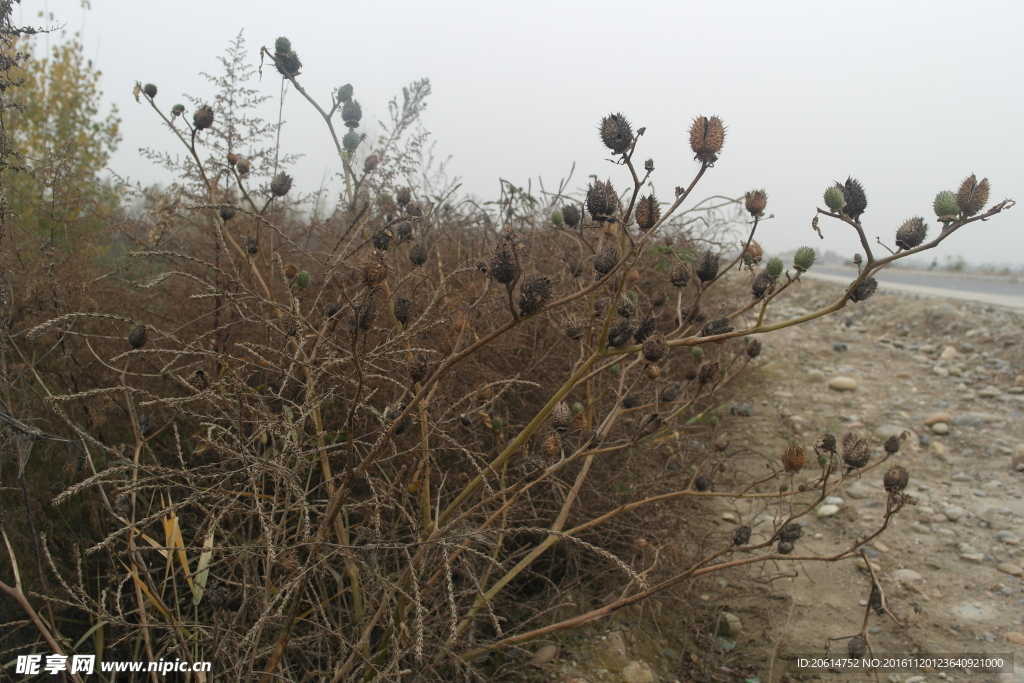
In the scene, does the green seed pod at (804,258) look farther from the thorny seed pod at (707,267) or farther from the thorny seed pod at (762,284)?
the thorny seed pod at (707,267)

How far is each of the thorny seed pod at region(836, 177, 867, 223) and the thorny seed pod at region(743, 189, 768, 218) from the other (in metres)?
0.37

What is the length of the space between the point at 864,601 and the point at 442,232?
2710 millimetres

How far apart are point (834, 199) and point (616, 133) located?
22.5 inches

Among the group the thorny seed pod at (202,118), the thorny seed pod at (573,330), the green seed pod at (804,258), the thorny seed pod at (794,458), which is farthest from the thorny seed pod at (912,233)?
the thorny seed pod at (202,118)

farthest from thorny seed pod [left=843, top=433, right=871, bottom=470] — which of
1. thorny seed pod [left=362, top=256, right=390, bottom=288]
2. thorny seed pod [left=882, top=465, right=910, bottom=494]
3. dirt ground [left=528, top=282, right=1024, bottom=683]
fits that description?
thorny seed pod [left=362, top=256, right=390, bottom=288]

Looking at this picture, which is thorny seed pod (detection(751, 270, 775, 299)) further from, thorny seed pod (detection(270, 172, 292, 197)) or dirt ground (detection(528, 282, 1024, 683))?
thorny seed pod (detection(270, 172, 292, 197))

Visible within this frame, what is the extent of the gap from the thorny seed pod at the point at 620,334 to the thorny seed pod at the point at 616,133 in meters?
0.46

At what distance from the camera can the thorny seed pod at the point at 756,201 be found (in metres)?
2.05

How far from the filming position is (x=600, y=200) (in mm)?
1643

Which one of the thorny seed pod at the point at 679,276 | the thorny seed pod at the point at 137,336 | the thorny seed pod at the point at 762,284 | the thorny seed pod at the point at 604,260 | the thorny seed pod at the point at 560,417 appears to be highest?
the thorny seed pod at the point at 604,260

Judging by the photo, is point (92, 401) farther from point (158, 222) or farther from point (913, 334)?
point (913, 334)

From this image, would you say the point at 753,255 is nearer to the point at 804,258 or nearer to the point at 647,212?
the point at 804,258

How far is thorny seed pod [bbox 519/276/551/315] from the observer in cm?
143

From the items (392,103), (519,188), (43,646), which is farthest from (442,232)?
(43,646)
